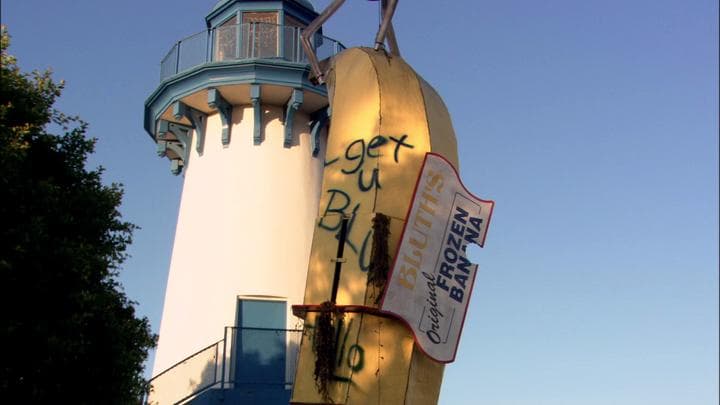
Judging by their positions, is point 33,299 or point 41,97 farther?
point 41,97

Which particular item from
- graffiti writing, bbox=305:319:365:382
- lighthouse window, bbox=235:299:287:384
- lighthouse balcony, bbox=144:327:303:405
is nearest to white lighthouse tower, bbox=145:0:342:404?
lighthouse balcony, bbox=144:327:303:405

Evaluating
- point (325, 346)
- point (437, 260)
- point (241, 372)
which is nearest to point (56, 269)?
point (325, 346)

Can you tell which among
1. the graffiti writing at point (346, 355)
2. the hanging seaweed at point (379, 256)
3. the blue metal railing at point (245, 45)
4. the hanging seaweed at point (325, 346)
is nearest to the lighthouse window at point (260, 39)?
the blue metal railing at point (245, 45)

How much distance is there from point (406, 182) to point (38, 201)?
4630 millimetres

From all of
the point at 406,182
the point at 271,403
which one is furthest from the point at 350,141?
the point at 271,403

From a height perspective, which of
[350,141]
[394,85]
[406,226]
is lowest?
[406,226]

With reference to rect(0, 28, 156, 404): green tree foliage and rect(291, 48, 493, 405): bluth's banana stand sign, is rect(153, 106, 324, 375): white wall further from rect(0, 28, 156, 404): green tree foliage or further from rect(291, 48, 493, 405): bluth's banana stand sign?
rect(291, 48, 493, 405): bluth's banana stand sign

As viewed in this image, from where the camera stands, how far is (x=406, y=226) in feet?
31.2

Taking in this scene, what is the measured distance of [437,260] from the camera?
380 inches

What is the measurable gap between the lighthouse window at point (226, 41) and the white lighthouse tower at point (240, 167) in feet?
0.09

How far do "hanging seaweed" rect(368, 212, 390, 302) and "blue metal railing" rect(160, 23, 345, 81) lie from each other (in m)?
11.9

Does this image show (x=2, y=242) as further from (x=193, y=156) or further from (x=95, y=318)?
(x=193, y=156)

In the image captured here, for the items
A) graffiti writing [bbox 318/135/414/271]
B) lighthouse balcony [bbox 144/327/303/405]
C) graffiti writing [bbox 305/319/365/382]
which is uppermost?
graffiti writing [bbox 318/135/414/271]

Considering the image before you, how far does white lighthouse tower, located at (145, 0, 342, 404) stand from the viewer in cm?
1939
